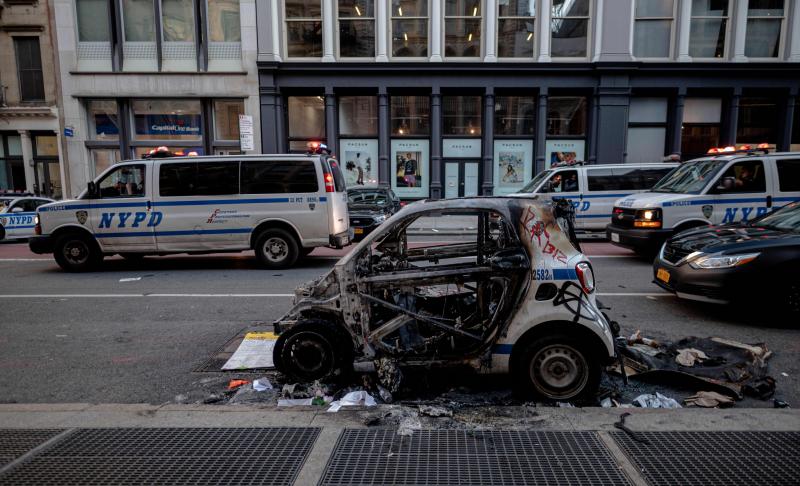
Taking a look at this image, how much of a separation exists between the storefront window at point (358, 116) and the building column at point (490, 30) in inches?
207

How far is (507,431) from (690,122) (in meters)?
22.2

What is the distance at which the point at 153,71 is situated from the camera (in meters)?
20.7

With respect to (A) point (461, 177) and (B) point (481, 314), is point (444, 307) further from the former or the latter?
(A) point (461, 177)

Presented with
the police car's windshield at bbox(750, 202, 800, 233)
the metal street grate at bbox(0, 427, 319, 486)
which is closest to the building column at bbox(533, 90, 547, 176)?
the police car's windshield at bbox(750, 202, 800, 233)

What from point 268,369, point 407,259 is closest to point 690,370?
point 407,259

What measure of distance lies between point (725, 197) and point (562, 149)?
12013 millimetres

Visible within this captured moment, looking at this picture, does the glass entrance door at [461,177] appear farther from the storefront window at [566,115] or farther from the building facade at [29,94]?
the building facade at [29,94]

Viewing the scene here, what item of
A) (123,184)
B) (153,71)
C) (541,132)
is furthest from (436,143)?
(123,184)

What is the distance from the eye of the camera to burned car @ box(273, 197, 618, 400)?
399 cm

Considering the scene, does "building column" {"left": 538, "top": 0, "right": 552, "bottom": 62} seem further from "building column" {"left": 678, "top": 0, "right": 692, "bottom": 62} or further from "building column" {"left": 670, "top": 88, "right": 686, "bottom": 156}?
"building column" {"left": 670, "top": 88, "right": 686, "bottom": 156}

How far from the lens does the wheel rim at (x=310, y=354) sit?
438 centimetres

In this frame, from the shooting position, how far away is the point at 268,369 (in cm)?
486

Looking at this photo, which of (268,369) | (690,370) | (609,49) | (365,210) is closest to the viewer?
(690,370)

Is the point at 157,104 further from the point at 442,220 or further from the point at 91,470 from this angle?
the point at 91,470
